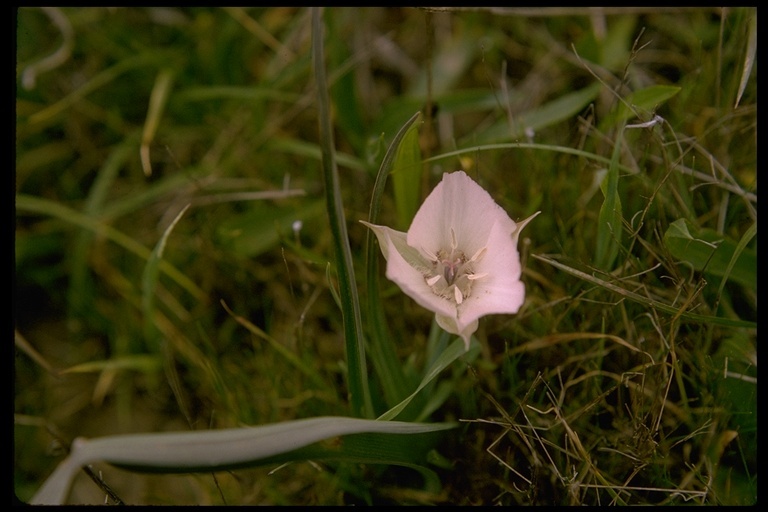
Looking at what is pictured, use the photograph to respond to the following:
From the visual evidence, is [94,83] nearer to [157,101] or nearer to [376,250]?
[157,101]

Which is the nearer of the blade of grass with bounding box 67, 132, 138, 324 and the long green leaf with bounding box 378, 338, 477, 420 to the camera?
the long green leaf with bounding box 378, 338, 477, 420

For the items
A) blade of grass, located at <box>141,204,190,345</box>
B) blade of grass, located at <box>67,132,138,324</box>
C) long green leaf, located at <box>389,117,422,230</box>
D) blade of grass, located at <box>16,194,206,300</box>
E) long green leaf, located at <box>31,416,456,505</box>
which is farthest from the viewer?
blade of grass, located at <box>67,132,138,324</box>

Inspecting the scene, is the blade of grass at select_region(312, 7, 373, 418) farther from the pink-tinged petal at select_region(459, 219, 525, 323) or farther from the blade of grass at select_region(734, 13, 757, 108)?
the blade of grass at select_region(734, 13, 757, 108)

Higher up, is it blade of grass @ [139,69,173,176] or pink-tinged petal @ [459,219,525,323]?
blade of grass @ [139,69,173,176]

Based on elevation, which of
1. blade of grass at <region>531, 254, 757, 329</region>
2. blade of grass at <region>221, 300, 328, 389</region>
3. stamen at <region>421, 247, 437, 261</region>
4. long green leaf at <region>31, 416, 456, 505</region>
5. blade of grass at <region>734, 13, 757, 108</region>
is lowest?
blade of grass at <region>221, 300, 328, 389</region>

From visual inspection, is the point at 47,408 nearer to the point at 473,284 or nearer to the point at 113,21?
the point at 113,21

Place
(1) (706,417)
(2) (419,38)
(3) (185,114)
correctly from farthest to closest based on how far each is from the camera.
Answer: (2) (419,38), (3) (185,114), (1) (706,417)

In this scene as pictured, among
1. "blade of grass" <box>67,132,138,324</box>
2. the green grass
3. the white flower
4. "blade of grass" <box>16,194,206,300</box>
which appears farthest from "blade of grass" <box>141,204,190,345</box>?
the white flower

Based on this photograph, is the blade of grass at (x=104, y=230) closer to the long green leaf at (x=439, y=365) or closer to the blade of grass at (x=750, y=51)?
the long green leaf at (x=439, y=365)

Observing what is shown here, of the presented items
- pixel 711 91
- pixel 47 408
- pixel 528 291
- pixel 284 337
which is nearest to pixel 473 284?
pixel 528 291
